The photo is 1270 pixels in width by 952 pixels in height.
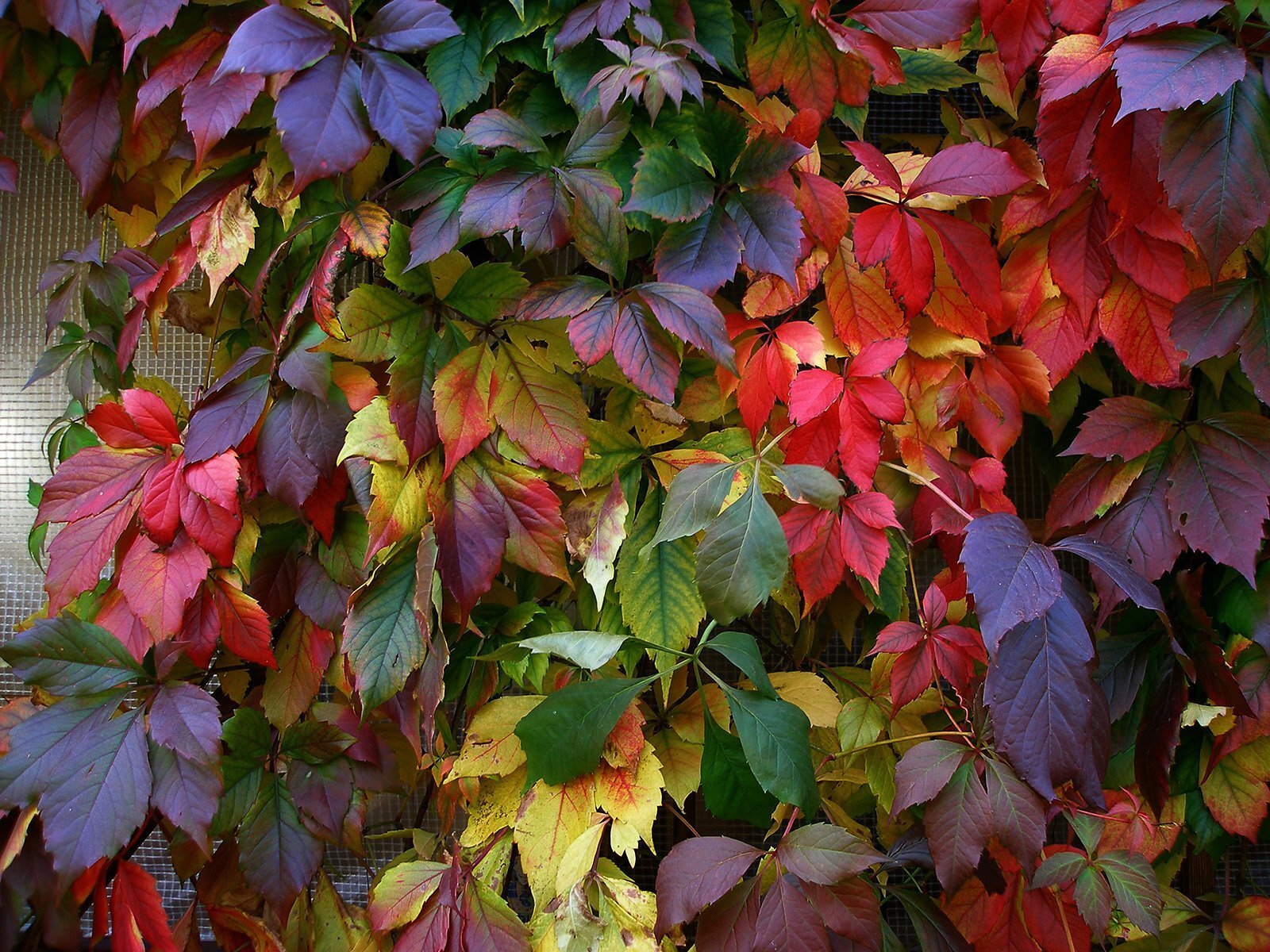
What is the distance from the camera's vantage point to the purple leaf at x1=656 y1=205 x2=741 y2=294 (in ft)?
2.39

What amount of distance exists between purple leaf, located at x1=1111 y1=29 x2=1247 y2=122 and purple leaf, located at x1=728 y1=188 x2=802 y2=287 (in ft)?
0.78

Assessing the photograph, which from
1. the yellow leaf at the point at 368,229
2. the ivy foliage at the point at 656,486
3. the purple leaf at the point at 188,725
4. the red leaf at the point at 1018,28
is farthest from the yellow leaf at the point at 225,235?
the red leaf at the point at 1018,28

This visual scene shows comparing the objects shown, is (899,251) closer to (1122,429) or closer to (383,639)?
(1122,429)

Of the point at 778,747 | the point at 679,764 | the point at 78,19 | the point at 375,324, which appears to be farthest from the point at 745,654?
the point at 78,19

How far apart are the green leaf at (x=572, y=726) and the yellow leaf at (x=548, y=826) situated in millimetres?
43

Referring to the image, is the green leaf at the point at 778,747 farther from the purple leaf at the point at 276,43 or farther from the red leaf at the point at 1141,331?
the purple leaf at the point at 276,43

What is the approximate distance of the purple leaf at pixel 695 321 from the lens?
69 cm

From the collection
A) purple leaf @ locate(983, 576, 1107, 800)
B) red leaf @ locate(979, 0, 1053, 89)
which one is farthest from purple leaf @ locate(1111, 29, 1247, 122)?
purple leaf @ locate(983, 576, 1107, 800)

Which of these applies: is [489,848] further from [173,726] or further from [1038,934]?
[1038,934]

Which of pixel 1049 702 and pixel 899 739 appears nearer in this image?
pixel 1049 702

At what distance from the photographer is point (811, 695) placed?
0.83m

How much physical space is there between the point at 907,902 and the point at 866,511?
323 mm

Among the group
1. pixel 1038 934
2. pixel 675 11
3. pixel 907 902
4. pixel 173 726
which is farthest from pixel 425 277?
pixel 1038 934

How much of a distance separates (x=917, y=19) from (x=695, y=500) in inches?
18.4
